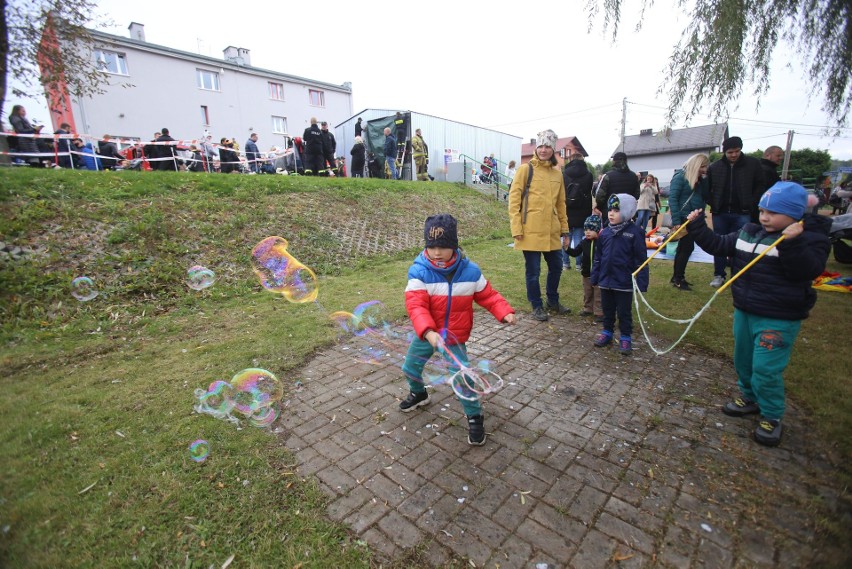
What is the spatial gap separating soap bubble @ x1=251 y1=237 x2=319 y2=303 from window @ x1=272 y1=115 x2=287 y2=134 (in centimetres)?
3302

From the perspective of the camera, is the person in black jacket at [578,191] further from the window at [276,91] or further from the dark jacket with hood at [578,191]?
the window at [276,91]

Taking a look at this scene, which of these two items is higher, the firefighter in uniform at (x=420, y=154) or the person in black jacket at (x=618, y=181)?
the firefighter in uniform at (x=420, y=154)

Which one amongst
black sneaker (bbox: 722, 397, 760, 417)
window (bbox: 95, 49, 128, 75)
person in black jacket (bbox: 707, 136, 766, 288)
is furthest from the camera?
window (bbox: 95, 49, 128, 75)

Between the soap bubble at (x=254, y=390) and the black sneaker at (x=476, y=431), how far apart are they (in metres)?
2.02

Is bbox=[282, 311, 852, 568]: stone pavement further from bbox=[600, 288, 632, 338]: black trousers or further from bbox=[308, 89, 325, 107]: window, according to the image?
bbox=[308, 89, 325, 107]: window

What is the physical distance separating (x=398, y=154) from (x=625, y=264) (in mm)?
16120

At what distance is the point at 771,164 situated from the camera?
21.7 feet

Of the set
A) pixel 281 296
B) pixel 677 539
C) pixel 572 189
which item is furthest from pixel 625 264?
pixel 281 296

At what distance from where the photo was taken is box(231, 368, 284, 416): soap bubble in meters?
3.88

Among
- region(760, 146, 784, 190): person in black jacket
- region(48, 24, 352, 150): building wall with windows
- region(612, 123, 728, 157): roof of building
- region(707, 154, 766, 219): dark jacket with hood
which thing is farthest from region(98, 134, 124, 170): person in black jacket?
region(612, 123, 728, 157): roof of building

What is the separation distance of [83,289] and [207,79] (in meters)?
34.5

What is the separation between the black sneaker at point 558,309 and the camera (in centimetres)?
632

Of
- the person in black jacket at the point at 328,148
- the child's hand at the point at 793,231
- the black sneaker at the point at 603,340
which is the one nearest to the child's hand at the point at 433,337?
the child's hand at the point at 793,231

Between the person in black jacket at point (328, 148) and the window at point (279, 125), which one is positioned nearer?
the person in black jacket at point (328, 148)
